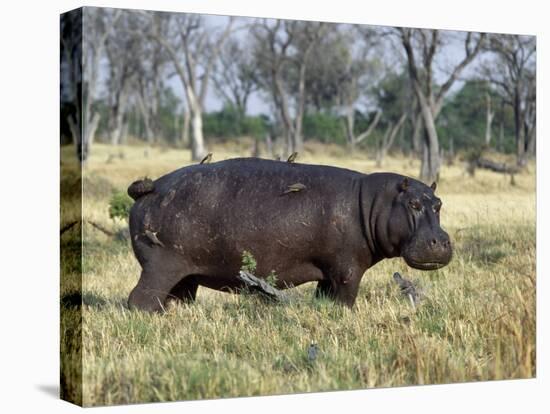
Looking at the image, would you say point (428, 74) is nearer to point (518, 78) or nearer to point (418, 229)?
point (518, 78)

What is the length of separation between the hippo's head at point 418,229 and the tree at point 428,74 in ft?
9.00

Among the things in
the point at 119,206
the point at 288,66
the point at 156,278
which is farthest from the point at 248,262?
the point at 288,66

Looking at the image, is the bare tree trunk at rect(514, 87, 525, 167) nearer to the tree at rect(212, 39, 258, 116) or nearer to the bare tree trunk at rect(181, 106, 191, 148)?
the tree at rect(212, 39, 258, 116)

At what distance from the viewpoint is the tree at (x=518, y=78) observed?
40.9 feet

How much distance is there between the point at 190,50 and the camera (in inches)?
920

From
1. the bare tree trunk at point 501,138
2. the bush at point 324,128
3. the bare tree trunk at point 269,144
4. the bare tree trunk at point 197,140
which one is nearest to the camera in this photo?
the bare tree trunk at point 501,138

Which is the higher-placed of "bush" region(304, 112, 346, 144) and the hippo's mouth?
"bush" region(304, 112, 346, 144)

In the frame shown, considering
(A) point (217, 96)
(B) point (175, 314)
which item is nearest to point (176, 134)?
(A) point (217, 96)

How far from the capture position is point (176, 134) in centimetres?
3112

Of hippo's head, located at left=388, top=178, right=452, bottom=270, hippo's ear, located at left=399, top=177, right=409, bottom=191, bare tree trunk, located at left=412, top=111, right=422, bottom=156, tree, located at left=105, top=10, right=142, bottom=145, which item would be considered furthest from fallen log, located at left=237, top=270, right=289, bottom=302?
tree, located at left=105, top=10, right=142, bottom=145

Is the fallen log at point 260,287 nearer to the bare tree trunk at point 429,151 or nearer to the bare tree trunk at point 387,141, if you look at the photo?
the bare tree trunk at point 429,151

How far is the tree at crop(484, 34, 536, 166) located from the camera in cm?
1248

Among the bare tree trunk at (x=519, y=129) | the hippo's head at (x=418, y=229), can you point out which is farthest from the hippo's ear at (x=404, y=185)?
the bare tree trunk at (x=519, y=129)

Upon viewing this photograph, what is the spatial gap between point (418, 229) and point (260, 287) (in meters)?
1.62
